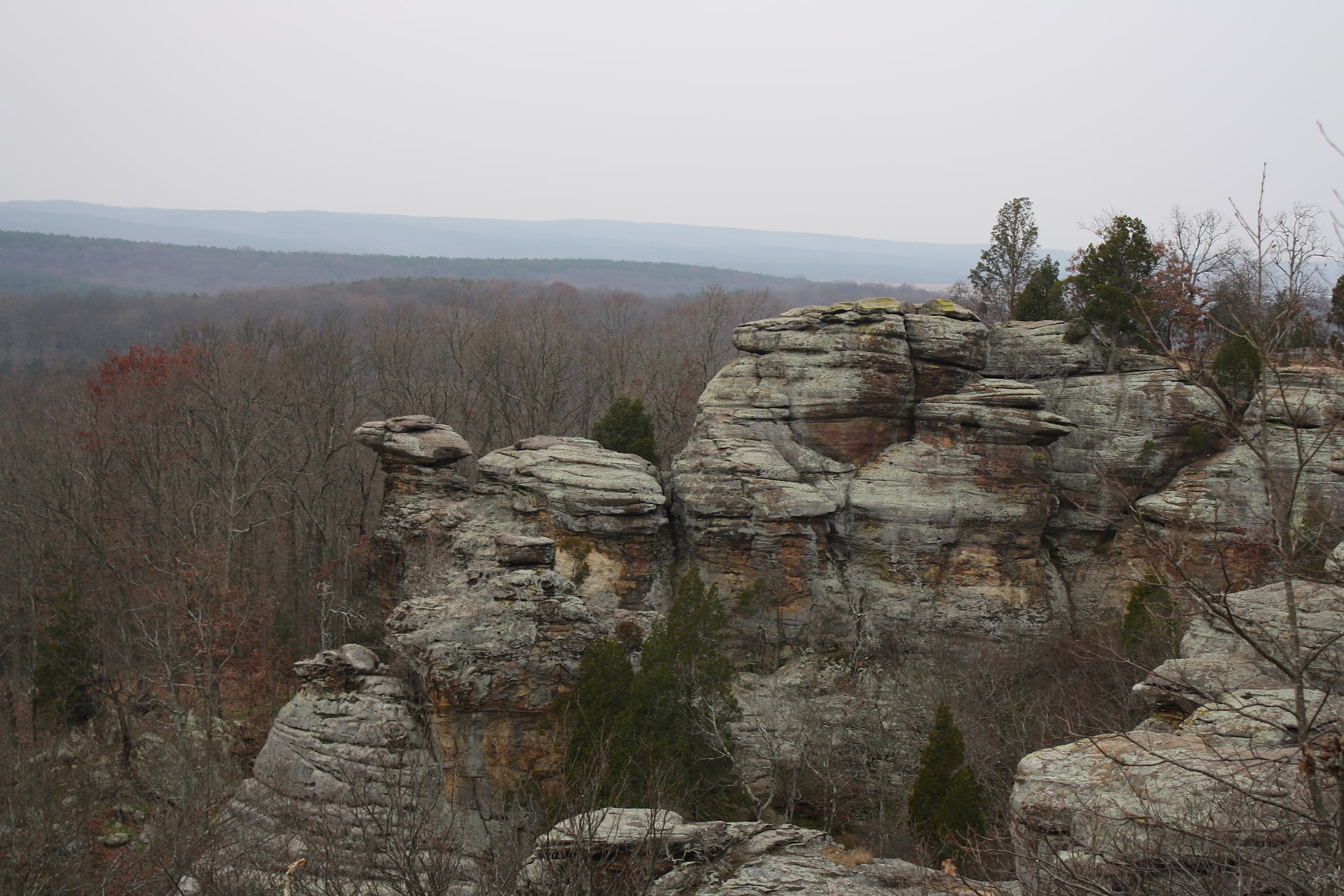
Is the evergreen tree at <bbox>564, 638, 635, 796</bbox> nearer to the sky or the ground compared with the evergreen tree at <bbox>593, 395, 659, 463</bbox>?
nearer to the ground

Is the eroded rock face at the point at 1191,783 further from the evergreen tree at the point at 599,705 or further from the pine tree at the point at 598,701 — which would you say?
the pine tree at the point at 598,701

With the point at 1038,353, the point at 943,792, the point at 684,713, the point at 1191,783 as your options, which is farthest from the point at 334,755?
the point at 1038,353

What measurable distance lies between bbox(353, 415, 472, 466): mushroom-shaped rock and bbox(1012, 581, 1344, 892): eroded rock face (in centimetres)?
2106

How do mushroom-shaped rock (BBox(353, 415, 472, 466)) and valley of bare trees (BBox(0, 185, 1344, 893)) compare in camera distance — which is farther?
mushroom-shaped rock (BBox(353, 415, 472, 466))

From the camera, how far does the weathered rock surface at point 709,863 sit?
10.9 metres

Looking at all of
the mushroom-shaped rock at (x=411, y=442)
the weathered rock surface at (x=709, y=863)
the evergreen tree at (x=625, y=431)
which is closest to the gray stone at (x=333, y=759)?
the weathered rock surface at (x=709, y=863)

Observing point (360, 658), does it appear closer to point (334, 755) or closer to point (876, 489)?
point (334, 755)

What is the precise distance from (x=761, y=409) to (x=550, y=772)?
13848 mm

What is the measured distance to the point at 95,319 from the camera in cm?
9194

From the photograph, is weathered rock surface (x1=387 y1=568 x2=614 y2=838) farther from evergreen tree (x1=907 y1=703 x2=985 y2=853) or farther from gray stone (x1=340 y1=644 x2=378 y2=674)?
evergreen tree (x1=907 y1=703 x2=985 y2=853)

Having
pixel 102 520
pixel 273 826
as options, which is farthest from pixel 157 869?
pixel 102 520

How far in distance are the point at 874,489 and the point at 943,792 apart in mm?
11117

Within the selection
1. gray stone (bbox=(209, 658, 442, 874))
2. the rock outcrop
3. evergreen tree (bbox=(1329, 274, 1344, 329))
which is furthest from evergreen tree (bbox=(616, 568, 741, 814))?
evergreen tree (bbox=(1329, 274, 1344, 329))

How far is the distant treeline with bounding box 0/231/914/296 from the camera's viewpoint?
157 metres
